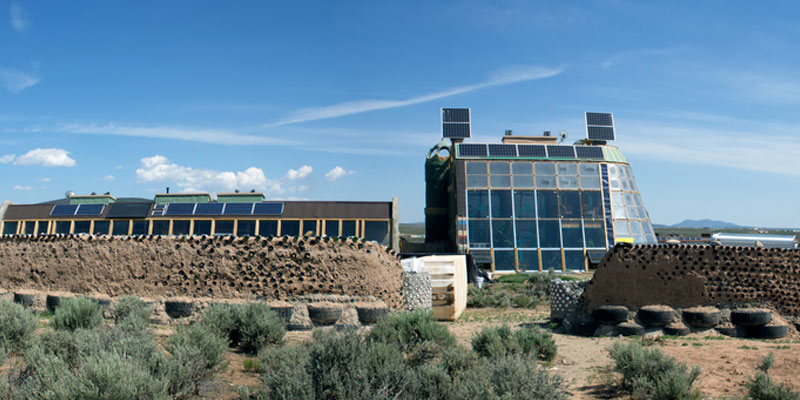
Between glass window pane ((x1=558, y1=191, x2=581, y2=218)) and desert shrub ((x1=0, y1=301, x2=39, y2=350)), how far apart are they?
32.3 meters

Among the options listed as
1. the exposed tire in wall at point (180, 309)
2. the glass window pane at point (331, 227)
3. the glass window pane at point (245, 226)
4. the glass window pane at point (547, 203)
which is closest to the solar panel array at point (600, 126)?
the glass window pane at point (547, 203)

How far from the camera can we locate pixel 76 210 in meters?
36.1

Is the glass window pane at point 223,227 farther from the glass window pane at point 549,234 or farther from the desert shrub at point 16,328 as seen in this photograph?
the desert shrub at point 16,328

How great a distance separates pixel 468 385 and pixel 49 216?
41.2 metres

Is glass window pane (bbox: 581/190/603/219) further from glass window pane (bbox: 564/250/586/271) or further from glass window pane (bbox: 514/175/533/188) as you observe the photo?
glass window pane (bbox: 514/175/533/188)

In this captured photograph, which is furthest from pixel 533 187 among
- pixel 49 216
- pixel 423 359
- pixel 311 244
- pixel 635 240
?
pixel 49 216

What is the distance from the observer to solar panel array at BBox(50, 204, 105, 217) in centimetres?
3572

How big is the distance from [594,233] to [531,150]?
316 inches

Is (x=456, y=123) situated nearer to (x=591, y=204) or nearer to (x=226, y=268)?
(x=591, y=204)

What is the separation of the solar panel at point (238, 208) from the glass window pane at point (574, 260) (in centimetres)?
2306

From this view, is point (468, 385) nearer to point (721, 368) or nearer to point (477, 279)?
point (721, 368)

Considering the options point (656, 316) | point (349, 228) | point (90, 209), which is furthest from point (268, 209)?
point (656, 316)

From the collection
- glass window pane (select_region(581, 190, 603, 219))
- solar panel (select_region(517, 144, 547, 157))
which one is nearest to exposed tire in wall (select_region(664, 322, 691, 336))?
glass window pane (select_region(581, 190, 603, 219))

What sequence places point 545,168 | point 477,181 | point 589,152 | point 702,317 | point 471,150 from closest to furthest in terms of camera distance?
point 702,317 < point 477,181 < point 545,168 < point 471,150 < point 589,152
